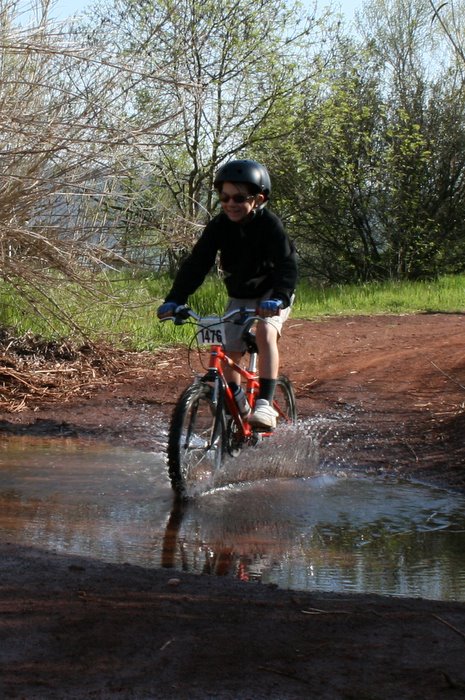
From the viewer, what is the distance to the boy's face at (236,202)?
6.59 metres

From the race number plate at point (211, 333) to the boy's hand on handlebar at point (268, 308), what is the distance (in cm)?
26

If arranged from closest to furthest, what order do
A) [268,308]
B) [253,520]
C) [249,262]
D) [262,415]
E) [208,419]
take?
[253,520], [268,308], [208,419], [262,415], [249,262]

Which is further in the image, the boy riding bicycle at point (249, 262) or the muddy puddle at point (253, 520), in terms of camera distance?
the boy riding bicycle at point (249, 262)

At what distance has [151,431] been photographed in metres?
8.42

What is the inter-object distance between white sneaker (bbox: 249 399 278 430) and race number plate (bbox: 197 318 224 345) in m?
0.52

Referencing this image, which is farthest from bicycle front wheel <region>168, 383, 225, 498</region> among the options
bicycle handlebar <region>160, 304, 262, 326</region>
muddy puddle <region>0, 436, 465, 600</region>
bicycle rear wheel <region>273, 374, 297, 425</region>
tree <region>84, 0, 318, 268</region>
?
tree <region>84, 0, 318, 268</region>

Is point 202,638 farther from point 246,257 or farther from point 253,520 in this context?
point 246,257

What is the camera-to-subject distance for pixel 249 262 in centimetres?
681

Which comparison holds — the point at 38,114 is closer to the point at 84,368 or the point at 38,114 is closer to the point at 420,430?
the point at 84,368

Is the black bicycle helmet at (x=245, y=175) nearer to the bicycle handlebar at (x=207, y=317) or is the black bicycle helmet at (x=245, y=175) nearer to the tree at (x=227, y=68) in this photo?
the bicycle handlebar at (x=207, y=317)

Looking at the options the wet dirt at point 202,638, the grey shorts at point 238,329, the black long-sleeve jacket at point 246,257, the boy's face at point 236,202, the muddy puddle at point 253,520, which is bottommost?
the muddy puddle at point 253,520

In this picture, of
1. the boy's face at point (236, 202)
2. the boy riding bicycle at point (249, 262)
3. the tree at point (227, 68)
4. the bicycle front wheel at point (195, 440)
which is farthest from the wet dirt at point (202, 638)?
the tree at point (227, 68)

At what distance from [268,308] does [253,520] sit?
46.3 inches

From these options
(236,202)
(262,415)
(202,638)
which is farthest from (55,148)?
(202,638)
